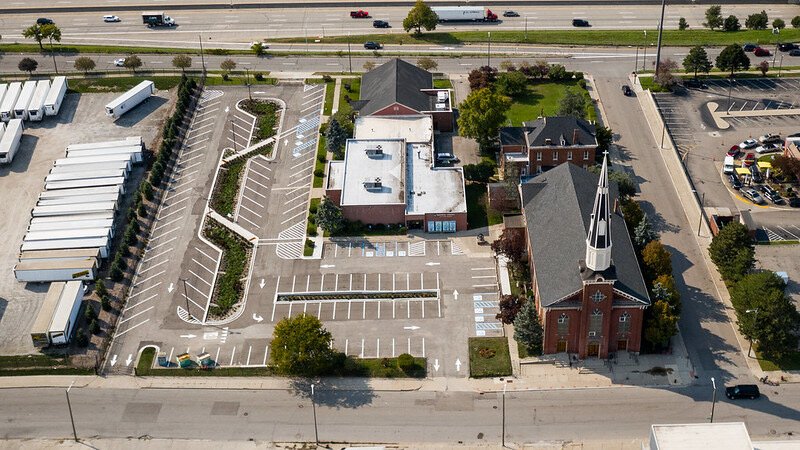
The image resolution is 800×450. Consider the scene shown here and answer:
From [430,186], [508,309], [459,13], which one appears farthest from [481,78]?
[508,309]

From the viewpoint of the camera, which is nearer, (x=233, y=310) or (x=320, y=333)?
(x=320, y=333)

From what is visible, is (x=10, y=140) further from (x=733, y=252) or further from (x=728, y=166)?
(x=728, y=166)

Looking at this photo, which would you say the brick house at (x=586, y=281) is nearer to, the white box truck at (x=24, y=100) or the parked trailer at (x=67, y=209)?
the parked trailer at (x=67, y=209)

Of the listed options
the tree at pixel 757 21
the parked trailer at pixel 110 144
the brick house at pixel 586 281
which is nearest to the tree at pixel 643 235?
the brick house at pixel 586 281

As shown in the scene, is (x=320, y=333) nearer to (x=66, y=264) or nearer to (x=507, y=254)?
(x=507, y=254)

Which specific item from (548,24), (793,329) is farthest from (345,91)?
(793,329)

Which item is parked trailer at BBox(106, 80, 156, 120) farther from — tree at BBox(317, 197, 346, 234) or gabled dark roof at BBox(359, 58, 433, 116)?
tree at BBox(317, 197, 346, 234)

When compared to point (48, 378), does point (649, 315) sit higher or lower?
higher
